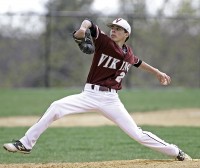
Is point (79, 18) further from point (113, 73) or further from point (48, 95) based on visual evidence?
point (113, 73)

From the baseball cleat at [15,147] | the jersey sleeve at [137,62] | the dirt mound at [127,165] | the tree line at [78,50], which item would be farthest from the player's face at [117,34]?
the tree line at [78,50]

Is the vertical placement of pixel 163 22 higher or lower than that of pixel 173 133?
higher

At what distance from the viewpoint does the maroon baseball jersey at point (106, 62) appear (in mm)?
7332

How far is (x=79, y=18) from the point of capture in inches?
951

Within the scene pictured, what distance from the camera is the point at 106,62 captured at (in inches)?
291

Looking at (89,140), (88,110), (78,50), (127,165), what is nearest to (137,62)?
(88,110)

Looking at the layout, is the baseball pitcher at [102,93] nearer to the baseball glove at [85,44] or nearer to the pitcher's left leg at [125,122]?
the pitcher's left leg at [125,122]

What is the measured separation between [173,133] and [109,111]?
184 inches

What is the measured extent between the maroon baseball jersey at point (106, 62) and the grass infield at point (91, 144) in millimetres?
1745

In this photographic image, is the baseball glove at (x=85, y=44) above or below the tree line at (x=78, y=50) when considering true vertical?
above

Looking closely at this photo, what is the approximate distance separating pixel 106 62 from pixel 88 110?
2.06ft

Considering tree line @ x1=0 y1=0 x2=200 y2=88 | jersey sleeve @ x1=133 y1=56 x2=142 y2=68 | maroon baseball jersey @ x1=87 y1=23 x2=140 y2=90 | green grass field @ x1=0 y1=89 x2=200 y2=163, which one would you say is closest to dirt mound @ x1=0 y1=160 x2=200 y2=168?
green grass field @ x1=0 y1=89 x2=200 y2=163

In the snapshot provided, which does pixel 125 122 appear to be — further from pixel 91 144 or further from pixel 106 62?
pixel 91 144

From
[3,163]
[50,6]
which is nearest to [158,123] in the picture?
[3,163]
